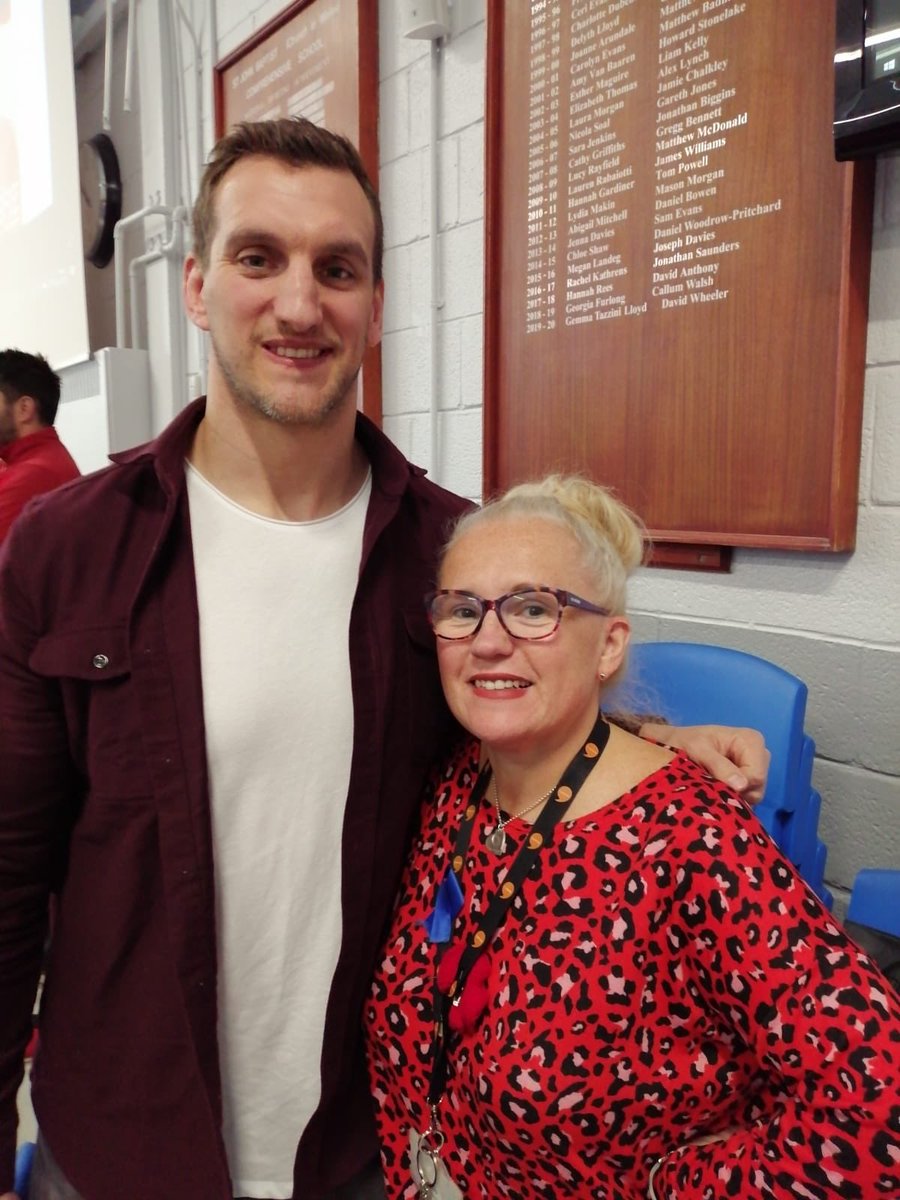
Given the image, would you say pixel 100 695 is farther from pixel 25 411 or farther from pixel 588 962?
pixel 25 411

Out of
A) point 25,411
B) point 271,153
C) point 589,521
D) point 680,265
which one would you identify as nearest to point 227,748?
point 589,521

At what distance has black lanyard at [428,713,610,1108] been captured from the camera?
95cm

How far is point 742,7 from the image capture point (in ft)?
4.50

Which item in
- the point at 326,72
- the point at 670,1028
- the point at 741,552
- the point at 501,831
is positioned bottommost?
the point at 670,1028

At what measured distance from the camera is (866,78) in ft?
3.80

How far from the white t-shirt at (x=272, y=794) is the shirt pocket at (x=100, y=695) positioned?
85mm

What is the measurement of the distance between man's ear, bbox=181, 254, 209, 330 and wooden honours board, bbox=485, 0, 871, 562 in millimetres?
798

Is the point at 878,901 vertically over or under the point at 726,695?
under

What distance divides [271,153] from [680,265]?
75 centimetres

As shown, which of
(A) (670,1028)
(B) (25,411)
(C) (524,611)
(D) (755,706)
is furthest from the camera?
(B) (25,411)

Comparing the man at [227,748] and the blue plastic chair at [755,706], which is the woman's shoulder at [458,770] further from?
the blue plastic chair at [755,706]

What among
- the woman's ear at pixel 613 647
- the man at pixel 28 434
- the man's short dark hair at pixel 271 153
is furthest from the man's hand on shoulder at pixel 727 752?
the man at pixel 28 434

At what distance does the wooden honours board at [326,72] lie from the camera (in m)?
2.14

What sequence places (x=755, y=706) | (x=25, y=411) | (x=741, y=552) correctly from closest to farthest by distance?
(x=755, y=706) < (x=741, y=552) < (x=25, y=411)
